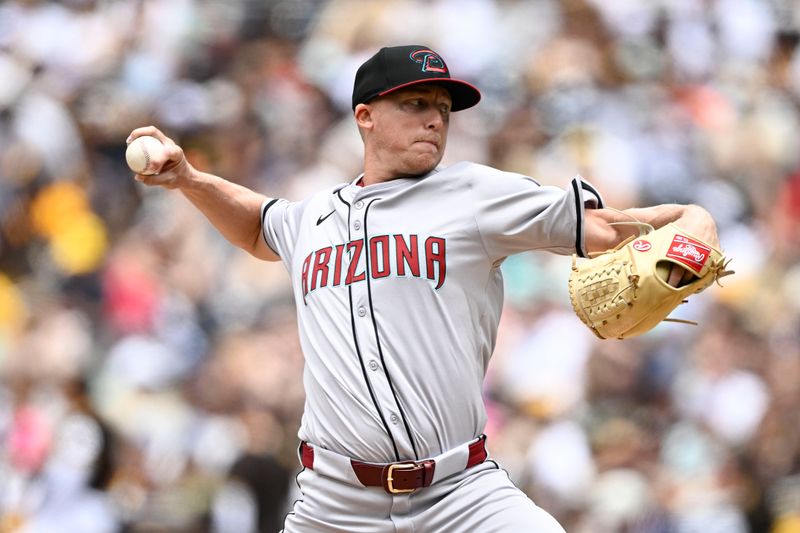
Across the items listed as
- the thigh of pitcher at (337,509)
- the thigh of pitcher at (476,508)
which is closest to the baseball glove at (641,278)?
the thigh of pitcher at (476,508)

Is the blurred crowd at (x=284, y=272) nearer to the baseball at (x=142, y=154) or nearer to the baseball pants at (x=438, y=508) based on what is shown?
the baseball pants at (x=438, y=508)

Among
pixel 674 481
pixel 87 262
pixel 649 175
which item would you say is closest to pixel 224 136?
pixel 87 262

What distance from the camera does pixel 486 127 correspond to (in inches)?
285

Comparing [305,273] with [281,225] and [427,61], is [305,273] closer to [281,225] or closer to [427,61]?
[281,225]

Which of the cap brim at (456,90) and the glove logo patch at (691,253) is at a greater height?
the cap brim at (456,90)

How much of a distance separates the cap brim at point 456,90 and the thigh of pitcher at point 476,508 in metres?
1.01

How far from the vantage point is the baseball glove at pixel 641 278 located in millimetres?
2646

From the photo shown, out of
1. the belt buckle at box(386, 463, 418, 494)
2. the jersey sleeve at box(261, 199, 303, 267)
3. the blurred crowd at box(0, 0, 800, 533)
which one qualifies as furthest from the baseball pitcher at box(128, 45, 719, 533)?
the blurred crowd at box(0, 0, 800, 533)

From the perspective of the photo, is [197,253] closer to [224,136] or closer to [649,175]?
[224,136]

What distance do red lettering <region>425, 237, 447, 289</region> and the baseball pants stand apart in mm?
509

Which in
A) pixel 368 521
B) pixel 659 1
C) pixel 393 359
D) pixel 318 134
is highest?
pixel 659 1

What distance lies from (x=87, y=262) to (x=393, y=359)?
4.58m

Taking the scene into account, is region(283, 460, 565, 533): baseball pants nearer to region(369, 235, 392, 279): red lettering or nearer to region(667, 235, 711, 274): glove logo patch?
region(369, 235, 392, 279): red lettering

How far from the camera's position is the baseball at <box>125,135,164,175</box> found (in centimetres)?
310
